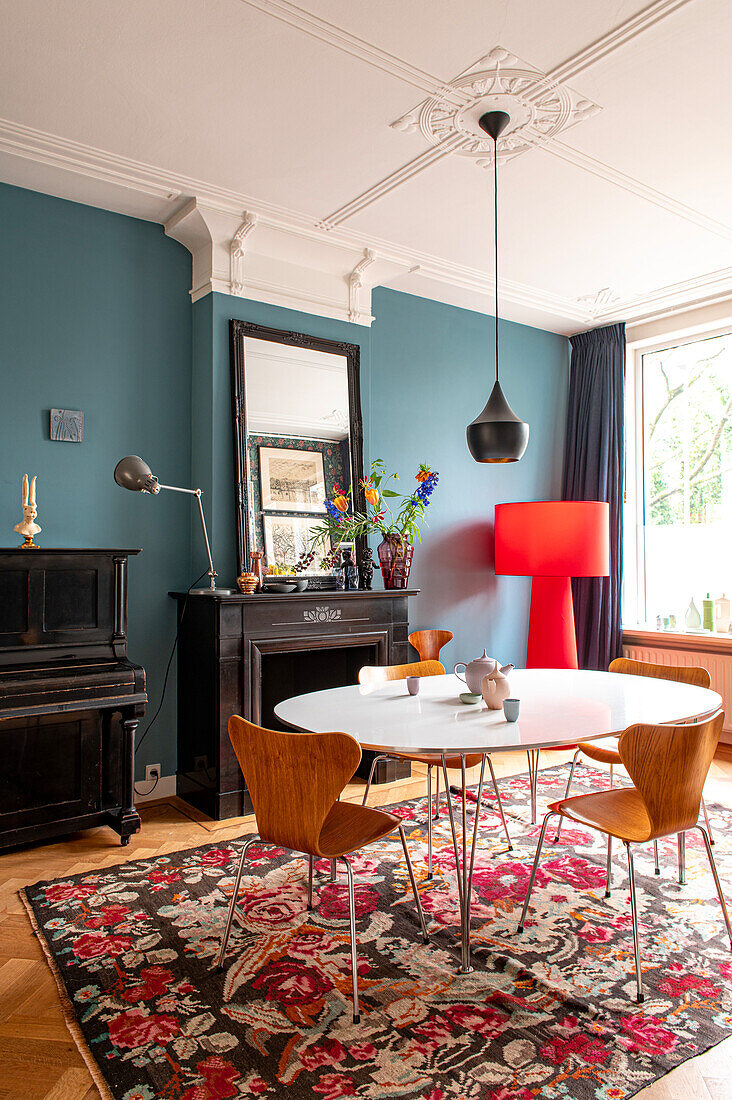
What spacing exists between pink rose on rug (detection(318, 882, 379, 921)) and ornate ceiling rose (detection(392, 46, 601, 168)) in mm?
3177

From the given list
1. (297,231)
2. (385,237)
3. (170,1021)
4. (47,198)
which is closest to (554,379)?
(385,237)

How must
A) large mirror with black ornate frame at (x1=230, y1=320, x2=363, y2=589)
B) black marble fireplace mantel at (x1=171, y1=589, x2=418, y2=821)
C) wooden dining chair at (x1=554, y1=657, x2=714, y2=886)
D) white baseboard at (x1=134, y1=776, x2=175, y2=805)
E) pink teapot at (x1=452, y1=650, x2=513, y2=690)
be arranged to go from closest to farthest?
pink teapot at (x1=452, y1=650, x2=513, y2=690) < wooden dining chair at (x1=554, y1=657, x2=714, y2=886) < black marble fireplace mantel at (x1=171, y1=589, x2=418, y2=821) < white baseboard at (x1=134, y1=776, x2=175, y2=805) < large mirror with black ornate frame at (x1=230, y1=320, x2=363, y2=589)

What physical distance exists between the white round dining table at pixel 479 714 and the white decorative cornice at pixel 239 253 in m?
2.37

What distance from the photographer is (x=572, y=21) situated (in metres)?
2.58

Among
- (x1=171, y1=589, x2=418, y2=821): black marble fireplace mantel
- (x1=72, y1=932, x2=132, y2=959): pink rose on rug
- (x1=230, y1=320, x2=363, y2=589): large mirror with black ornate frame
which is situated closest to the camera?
(x1=72, y1=932, x2=132, y2=959): pink rose on rug

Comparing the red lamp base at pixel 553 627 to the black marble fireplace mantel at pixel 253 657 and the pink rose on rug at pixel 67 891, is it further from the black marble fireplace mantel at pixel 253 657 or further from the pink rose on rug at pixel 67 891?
the pink rose on rug at pixel 67 891

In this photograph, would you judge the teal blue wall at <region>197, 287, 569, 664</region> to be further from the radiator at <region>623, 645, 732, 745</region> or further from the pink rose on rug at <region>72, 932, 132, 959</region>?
the pink rose on rug at <region>72, 932, 132, 959</region>

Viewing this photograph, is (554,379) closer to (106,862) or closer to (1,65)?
(1,65)

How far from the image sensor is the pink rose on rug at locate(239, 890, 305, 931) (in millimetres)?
2615

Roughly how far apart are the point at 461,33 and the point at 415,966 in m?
3.18

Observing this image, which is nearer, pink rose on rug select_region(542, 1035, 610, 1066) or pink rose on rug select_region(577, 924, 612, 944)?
pink rose on rug select_region(542, 1035, 610, 1066)

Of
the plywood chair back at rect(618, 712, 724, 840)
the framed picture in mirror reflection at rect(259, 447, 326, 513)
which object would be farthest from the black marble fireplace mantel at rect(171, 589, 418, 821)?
the plywood chair back at rect(618, 712, 724, 840)

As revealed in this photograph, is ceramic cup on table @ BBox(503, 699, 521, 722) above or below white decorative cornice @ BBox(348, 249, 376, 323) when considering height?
below

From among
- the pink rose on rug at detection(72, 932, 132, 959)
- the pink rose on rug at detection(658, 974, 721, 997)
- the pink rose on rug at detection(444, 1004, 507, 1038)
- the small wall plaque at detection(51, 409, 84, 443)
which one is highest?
the small wall plaque at detection(51, 409, 84, 443)
